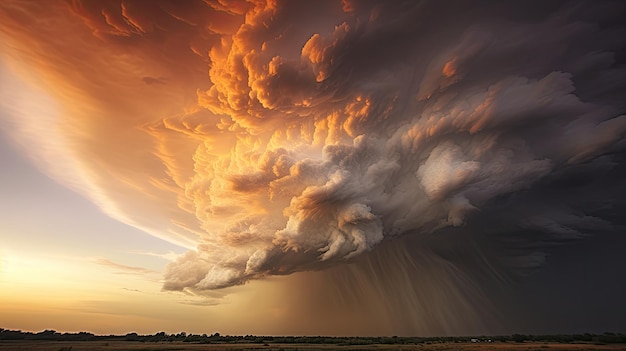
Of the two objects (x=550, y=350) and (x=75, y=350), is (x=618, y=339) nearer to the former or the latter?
(x=550, y=350)

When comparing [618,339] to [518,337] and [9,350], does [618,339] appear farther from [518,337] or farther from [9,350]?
[9,350]

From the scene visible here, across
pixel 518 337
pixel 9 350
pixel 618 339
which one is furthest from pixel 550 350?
pixel 9 350

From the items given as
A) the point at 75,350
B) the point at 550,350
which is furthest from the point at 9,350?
the point at 550,350

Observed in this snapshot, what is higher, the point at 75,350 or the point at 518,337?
the point at 518,337

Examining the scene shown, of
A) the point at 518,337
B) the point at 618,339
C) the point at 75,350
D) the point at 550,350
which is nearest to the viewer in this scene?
the point at 550,350

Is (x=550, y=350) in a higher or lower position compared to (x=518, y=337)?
lower

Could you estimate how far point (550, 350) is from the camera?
91812 millimetres

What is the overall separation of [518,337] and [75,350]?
620ft

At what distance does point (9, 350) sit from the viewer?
92.6 metres

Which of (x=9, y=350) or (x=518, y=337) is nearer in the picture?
(x=9, y=350)

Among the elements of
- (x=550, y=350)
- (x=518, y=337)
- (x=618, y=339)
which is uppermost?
(x=518, y=337)

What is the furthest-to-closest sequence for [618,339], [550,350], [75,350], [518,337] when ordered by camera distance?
[518,337], [618,339], [75,350], [550,350]

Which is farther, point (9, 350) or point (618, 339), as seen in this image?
point (618, 339)

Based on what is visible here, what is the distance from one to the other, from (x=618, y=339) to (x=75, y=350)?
181844 mm
